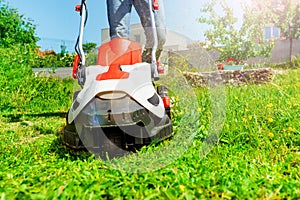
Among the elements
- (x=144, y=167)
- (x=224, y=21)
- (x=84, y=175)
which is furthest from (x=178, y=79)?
(x=224, y=21)

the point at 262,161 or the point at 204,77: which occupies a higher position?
the point at 204,77

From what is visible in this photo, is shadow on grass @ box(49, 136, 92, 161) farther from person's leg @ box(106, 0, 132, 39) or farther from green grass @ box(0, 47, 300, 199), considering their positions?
person's leg @ box(106, 0, 132, 39)

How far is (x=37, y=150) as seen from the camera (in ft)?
6.80

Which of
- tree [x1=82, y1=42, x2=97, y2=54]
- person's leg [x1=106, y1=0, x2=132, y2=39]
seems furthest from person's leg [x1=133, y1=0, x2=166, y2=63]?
tree [x1=82, y1=42, x2=97, y2=54]

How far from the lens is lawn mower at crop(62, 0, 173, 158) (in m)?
1.65

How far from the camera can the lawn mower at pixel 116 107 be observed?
5.42 ft

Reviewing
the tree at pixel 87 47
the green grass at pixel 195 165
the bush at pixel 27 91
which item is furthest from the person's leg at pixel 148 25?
the bush at pixel 27 91

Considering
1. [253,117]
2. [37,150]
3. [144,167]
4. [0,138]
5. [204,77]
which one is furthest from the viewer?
[204,77]

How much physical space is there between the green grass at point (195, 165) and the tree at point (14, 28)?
29.4 ft

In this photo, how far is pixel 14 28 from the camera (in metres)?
11.2

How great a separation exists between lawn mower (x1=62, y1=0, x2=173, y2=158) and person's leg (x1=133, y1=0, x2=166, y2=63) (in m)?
0.13

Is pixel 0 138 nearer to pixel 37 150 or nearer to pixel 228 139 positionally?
pixel 37 150

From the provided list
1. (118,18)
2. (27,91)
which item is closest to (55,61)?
(27,91)

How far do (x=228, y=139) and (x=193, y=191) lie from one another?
2.97 feet
